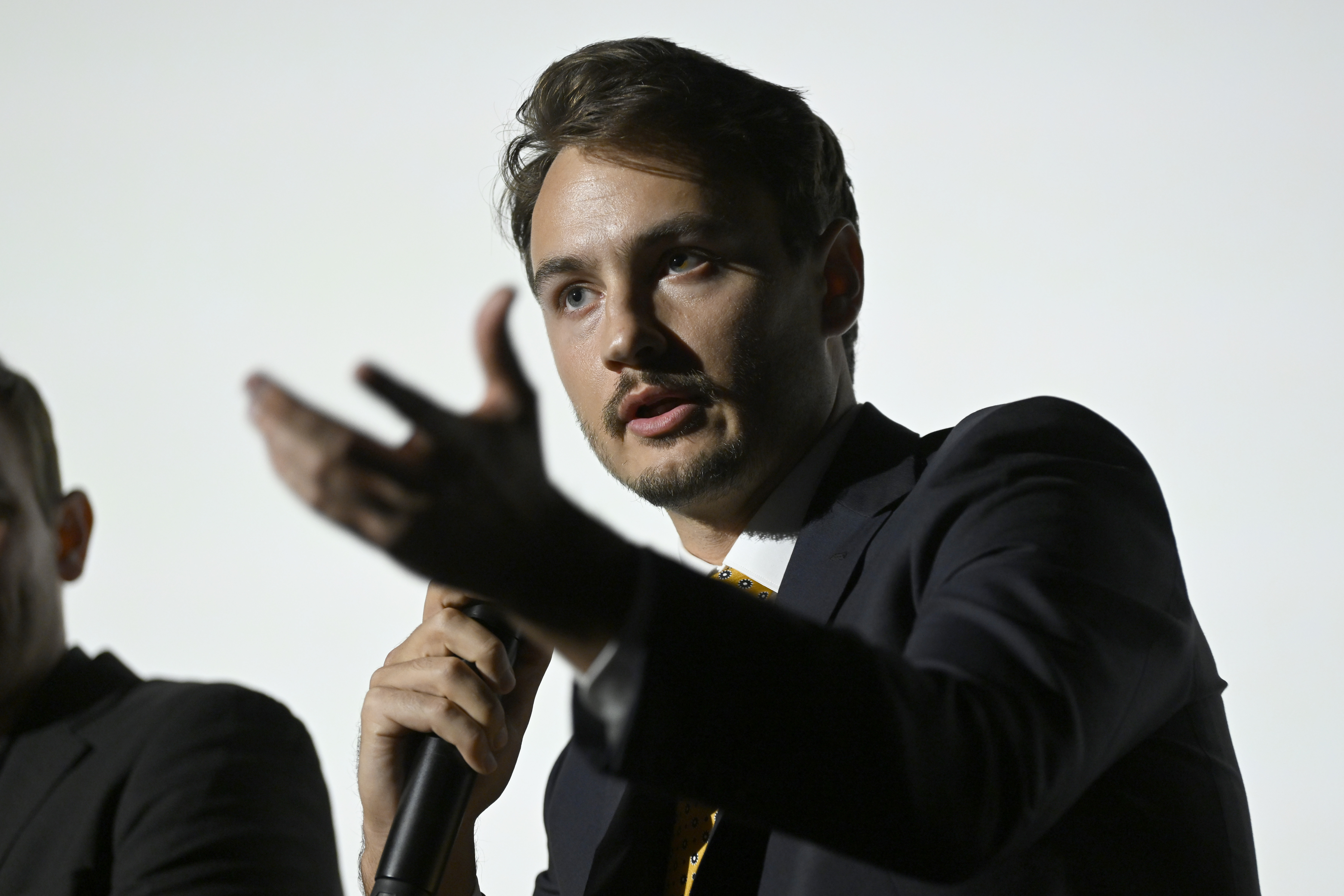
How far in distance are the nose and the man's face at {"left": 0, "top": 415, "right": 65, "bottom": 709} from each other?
3.63ft

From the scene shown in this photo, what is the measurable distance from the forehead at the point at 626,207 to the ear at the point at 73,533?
3.37 ft

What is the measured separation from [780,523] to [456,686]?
21.6 inches

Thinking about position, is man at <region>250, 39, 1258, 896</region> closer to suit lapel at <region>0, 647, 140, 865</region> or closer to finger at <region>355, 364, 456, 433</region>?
finger at <region>355, 364, 456, 433</region>

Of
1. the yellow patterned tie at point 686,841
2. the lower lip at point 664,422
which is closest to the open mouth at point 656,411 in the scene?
the lower lip at point 664,422

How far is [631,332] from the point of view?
1579 mm

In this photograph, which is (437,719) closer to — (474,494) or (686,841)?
(686,841)

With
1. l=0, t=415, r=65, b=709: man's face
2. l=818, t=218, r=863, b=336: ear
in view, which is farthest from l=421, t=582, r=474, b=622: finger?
l=0, t=415, r=65, b=709: man's face

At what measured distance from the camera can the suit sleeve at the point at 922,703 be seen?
71cm

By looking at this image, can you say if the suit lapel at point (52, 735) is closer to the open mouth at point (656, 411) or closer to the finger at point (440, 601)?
the finger at point (440, 601)

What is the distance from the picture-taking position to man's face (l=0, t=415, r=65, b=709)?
1981 millimetres

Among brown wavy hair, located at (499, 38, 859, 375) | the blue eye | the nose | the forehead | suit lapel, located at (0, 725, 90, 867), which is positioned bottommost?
suit lapel, located at (0, 725, 90, 867)

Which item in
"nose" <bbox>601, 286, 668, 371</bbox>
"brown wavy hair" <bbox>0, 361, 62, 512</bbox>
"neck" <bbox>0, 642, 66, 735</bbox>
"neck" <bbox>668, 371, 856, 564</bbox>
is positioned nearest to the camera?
"nose" <bbox>601, 286, 668, 371</bbox>

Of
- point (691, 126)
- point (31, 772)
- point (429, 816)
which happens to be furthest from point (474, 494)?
point (31, 772)

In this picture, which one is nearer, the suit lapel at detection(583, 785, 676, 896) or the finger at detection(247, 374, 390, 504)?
the finger at detection(247, 374, 390, 504)
